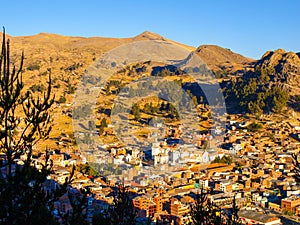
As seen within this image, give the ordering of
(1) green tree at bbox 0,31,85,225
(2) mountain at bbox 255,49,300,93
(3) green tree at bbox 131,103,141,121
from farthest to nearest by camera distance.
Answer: (2) mountain at bbox 255,49,300,93, (3) green tree at bbox 131,103,141,121, (1) green tree at bbox 0,31,85,225

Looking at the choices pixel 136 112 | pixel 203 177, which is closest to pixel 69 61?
pixel 136 112

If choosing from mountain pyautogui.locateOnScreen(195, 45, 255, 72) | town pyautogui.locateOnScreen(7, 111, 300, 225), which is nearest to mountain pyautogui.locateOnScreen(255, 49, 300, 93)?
mountain pyautogui.locateOnScreen(195, 45, 255, 72)

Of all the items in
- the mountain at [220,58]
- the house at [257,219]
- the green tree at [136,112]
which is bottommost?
the house at [257,219]

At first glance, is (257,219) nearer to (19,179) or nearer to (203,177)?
(203,177)

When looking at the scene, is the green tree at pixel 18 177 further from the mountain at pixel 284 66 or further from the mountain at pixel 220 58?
the mountain at pixel 220 58

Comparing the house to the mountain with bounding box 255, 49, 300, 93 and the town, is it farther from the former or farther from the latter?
the mountain with bounding box 255, 49, 300, 93

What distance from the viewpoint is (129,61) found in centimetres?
4381

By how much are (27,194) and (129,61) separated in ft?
135

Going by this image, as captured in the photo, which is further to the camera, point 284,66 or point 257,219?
point 284,66

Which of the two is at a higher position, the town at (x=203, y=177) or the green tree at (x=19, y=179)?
the green tree at (x=19, y=179)

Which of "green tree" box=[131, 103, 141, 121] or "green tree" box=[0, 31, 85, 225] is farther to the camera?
"green tree" box=[131, 103, 141, 121]

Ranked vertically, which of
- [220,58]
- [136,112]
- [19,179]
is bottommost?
[136,112]

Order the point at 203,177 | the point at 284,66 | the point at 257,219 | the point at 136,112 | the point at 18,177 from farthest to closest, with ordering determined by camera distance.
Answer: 1. the point at 284,66
2. the point at 136,112
3. the point at 203,177
4. the point at 257,219
5. the point at 18,177

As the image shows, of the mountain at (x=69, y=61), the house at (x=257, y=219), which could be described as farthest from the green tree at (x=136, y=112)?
the house at (x=257, y=219)
